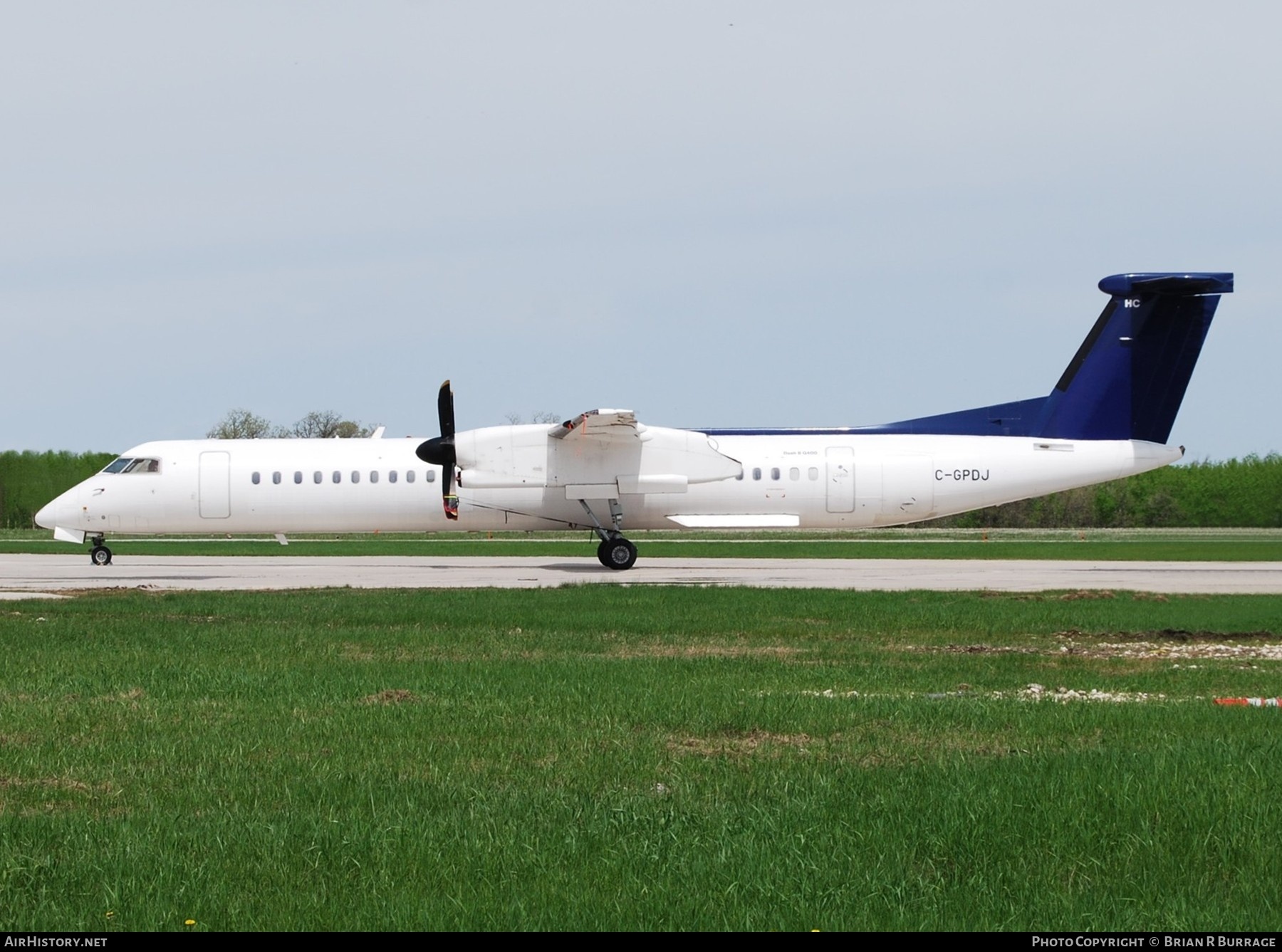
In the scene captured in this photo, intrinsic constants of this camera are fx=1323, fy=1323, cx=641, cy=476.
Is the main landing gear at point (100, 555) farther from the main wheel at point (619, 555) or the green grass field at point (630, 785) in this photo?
the green grass field at point (630, 785)

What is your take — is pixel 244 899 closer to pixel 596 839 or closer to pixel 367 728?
pixel 596 839

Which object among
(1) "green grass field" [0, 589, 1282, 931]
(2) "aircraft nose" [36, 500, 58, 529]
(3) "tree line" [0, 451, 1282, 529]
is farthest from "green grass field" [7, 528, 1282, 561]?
(1) "green grass field" [0, 589, 1282, 931]

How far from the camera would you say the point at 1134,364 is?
31.8 metres

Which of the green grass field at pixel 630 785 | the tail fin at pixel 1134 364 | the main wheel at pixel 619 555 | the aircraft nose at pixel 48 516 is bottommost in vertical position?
the green grass field at pixel 630 785

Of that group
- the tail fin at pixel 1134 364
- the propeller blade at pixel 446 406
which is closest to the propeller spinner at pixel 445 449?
the propeller blade at pixel 446 406

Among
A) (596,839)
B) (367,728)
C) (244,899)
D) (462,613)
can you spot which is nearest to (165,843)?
(244,899)

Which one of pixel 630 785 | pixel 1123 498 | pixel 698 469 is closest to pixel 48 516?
pixel 698 469

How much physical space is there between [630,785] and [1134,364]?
27.0m

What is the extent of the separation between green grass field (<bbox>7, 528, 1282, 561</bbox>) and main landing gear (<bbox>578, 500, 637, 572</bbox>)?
7183 millimetres

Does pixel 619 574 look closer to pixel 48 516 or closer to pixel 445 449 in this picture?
pixel 445 449

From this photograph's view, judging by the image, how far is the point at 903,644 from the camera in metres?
15.9

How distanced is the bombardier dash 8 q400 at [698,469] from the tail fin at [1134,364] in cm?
4

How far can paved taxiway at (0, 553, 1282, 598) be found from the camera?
2619 cm

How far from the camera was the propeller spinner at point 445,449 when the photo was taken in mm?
30188
